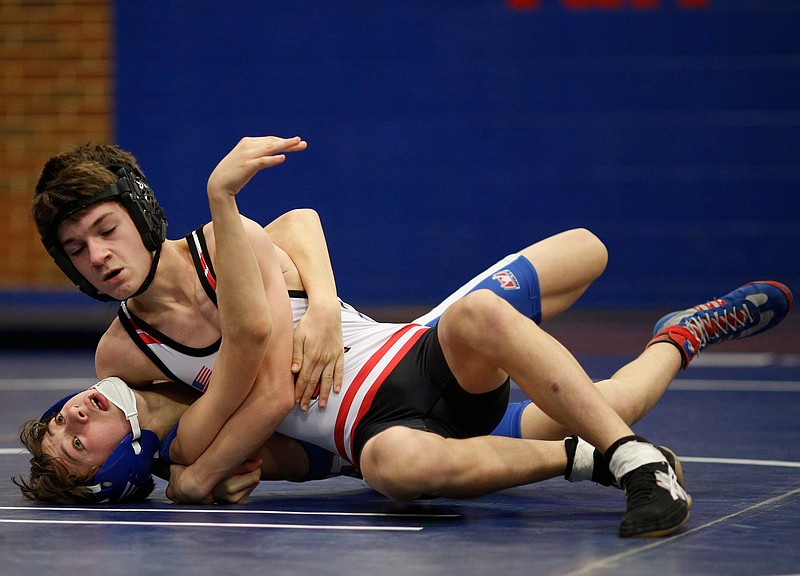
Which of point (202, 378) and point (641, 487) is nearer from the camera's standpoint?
point (641, 487)

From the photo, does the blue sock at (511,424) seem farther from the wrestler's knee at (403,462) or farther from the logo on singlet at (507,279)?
the wrestler's knee at (403,462)

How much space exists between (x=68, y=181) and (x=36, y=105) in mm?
6439

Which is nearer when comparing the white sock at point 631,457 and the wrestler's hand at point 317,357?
the white sock at point 631,457

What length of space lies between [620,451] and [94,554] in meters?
1.16

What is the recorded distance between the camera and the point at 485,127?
29.2 feet

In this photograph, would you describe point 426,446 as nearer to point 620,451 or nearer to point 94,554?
point 620,451

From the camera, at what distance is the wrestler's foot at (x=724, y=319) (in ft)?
12.4

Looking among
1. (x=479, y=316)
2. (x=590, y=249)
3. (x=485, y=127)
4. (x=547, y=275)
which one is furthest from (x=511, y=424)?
(x=485, y=127)

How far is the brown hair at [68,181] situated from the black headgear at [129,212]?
0.04 ft

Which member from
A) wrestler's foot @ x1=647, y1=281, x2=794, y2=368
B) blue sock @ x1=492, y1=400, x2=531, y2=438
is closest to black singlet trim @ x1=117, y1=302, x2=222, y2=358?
blue sock @ x1=492, y1=400, x2=531, y2=438

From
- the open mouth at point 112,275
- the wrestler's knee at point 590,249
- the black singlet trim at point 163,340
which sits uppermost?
the wrestler's knee at point 590,249

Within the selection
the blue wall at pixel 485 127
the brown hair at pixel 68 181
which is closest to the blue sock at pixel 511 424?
the brown hair at pixel 68 181

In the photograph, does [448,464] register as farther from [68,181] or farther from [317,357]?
A: [68,181]

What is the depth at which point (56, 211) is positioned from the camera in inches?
123
